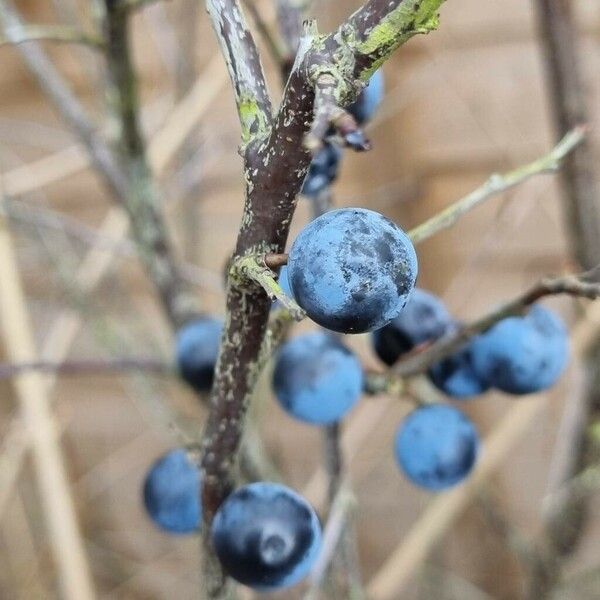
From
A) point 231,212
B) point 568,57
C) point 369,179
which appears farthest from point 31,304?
point 568,57

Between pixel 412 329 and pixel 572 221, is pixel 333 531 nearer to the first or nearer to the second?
pixel 412 329

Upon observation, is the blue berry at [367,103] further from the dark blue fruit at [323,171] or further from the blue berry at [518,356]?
the blue berry at [518,356]

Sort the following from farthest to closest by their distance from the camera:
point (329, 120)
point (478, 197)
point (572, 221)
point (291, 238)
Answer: point (291, 238)
point (572, 221)
point (478, 197)
point (329, 120)

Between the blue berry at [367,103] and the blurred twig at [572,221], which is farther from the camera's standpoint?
the blurred twig at [572,221]

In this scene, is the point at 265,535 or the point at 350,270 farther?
the point at 265,535

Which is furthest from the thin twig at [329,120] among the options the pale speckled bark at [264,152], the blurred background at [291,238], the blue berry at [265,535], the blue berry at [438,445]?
the blurred background at [291,238]

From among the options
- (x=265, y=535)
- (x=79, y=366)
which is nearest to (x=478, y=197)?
→ (x=265, y=535)

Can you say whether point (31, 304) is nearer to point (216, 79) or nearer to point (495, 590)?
point (216, 79)
